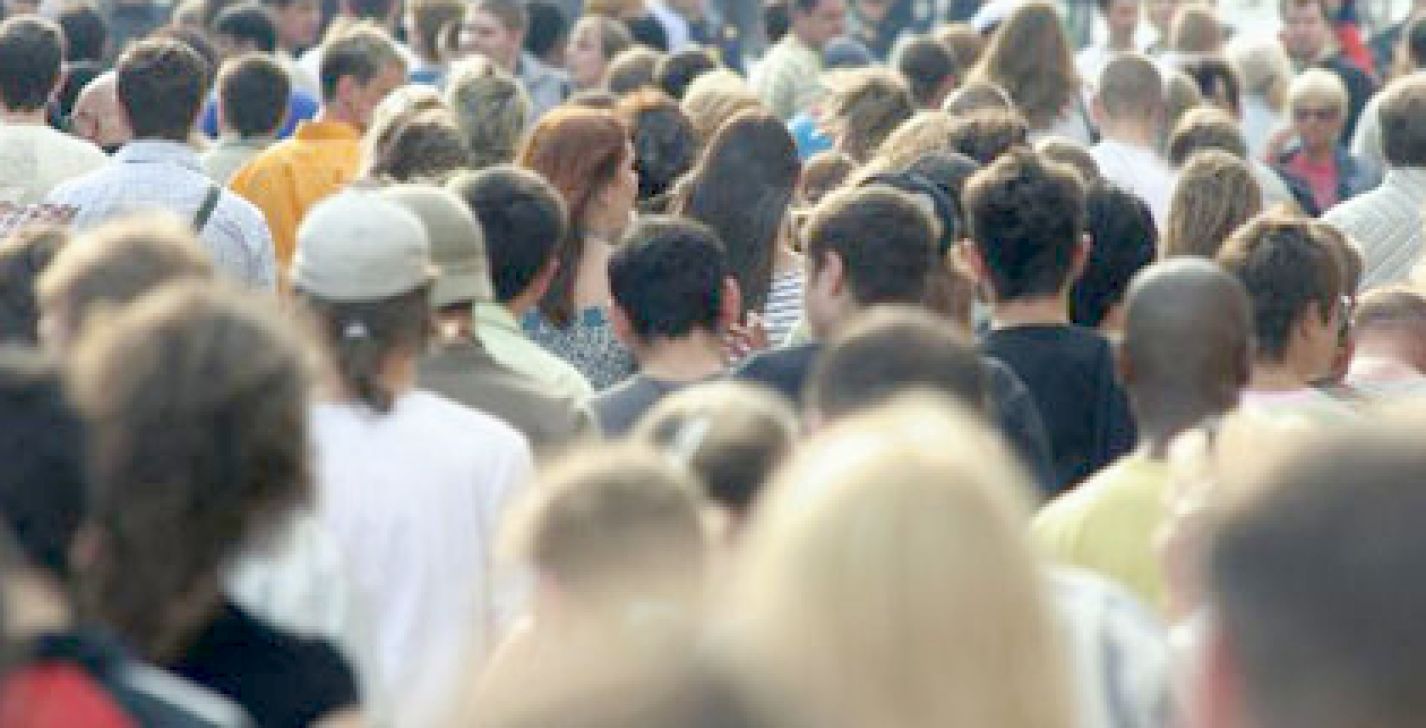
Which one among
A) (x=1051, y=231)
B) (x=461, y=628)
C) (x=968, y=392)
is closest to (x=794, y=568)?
(x=968, y=392)

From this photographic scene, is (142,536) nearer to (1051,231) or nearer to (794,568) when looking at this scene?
(794,568)

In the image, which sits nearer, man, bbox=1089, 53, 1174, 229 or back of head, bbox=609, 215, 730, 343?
back of head, bbox=609, 215, 730, 343

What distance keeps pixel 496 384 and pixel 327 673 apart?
2.13m

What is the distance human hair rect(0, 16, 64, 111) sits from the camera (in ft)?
34.9

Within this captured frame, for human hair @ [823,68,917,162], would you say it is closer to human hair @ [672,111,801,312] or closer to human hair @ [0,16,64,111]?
human hair @ [672,111,801,312]

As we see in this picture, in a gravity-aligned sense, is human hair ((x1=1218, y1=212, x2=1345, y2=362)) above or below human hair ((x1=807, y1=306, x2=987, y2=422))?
below

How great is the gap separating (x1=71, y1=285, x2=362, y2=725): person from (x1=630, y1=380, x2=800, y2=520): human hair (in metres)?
0.70

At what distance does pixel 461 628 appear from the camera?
5914 millimetres

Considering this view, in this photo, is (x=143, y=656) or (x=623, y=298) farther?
(x=623, y=298)

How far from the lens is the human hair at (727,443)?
200 inches

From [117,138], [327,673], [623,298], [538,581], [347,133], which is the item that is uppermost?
[538,581]

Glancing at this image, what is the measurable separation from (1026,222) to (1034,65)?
5298mm

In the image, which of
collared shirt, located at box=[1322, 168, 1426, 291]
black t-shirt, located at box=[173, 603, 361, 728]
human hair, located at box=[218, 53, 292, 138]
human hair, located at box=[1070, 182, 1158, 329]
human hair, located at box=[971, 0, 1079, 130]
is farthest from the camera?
human hair, located at box=[971, 0, 1079, 130]

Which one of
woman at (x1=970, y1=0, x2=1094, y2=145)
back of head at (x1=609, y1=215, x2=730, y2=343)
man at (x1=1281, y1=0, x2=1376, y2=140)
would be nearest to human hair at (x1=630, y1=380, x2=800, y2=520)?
back of head at (x1=609, y1=215, x2=730, y2=343)
